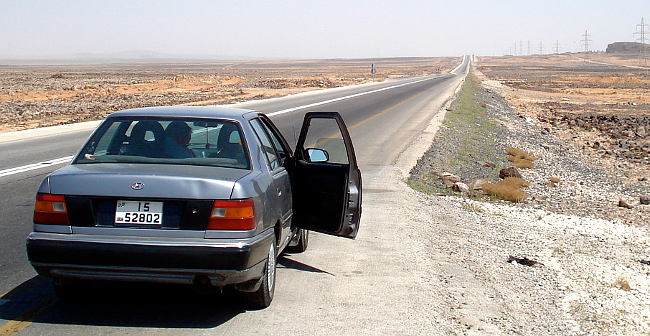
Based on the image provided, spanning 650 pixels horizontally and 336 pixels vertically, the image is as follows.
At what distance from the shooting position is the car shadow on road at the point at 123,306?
5.52 metres

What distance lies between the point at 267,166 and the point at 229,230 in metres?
0.98

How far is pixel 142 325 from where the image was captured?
5.43m

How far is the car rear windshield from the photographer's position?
5.82 m

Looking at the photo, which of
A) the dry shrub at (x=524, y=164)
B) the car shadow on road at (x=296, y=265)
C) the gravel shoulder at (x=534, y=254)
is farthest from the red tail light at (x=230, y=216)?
the dry shrub at (x=524, y=164)

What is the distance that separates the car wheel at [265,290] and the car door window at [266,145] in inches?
30.6

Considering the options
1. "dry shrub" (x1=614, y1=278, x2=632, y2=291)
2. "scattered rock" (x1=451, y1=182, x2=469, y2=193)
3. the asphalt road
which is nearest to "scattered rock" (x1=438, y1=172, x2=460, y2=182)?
"scattered rock" (x1=451, y1=182, x2=469, y2=193)

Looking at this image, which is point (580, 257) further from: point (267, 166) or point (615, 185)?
point (615, 185)

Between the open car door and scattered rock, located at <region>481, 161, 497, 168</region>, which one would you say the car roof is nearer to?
the open car door

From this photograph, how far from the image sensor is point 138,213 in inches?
203

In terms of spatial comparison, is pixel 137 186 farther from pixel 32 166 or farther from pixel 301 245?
pixel 32 166

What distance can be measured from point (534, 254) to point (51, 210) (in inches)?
209

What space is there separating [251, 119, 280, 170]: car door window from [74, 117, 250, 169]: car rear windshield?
31cm

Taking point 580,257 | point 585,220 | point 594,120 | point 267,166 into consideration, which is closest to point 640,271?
point 580,257

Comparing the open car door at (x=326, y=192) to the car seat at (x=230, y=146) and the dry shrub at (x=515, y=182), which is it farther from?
the dry shrub at (x=515, y=182)
